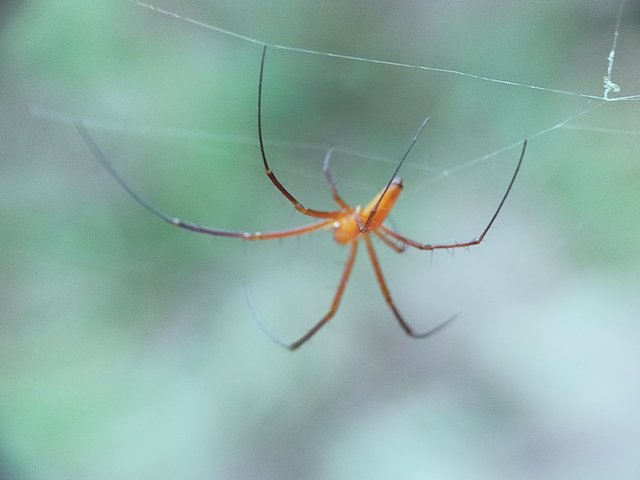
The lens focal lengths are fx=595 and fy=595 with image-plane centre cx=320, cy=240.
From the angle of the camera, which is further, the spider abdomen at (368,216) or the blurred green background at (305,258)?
the blurred green background at (305,258)

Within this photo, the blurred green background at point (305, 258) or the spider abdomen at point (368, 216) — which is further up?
the spider abdomen at point (368, 216)

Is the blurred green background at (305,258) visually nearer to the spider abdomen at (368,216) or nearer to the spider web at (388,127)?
the spider web at (388,127)

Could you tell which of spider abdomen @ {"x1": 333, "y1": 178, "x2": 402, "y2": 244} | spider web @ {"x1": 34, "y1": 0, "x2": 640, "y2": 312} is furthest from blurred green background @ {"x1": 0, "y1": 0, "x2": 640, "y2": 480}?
spider abdomen @ {"x1": 333, "y1": 178, "x2": 402, "y2": 244}

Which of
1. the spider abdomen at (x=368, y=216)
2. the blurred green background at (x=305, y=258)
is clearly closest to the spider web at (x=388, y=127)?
the blurred green background at (x=305, y=258)

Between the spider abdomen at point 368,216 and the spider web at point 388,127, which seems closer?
the spider abdomen at point 368,216

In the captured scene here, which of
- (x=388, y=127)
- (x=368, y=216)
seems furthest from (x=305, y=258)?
(x=368, y=216)

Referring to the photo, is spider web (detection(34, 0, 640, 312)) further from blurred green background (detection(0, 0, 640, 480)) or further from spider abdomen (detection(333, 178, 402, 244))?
spider abdomen (detection(333, 178, 402, 244))

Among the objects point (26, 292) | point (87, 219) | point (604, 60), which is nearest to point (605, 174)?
point (604, 60)

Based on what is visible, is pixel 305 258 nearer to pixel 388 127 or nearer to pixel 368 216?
pixel 388 127
